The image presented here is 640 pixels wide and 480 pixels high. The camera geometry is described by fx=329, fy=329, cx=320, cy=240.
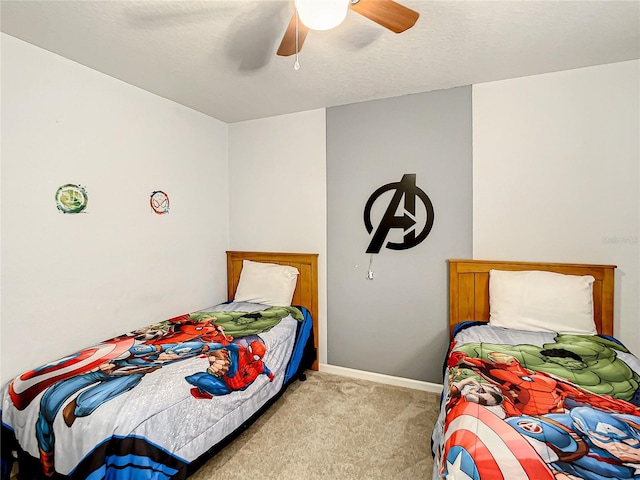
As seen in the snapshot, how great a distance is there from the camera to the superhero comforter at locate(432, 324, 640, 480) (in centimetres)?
107

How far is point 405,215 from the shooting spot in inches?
111

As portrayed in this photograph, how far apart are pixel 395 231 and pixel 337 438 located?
1.64 meters

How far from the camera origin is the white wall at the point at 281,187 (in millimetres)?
3164

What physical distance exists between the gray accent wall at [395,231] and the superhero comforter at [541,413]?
2.73 feet

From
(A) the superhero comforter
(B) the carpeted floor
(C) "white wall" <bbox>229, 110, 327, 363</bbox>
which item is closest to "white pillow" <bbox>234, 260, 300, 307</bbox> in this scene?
(C) "white wall" <bbox>229, 110, 327, 363</bbox>

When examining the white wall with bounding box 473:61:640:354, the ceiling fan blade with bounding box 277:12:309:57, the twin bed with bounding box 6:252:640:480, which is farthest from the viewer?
the white wall with bounding box 473:61:640:354

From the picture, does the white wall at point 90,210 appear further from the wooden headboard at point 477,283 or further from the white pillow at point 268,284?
the wooden headboard at point 477,283

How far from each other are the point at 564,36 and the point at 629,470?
2.17 metres

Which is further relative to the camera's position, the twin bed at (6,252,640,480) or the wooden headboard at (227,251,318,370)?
the wooden headboard at (227,251,318,370)

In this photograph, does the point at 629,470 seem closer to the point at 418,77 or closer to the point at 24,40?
the point at 418,77

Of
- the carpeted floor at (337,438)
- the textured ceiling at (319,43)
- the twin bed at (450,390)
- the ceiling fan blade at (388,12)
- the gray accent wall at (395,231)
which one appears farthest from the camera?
the gray accent wall at (395,231)

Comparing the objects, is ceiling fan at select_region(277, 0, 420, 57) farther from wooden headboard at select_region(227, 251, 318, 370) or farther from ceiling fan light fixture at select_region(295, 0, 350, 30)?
wooden headboard at select_region(227, 251, 318, 370)

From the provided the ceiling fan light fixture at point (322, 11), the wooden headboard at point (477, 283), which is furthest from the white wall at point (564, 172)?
the ceiling fan light fixture at point (322, 11)

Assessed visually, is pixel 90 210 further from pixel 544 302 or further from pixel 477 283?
pixel 544 302
